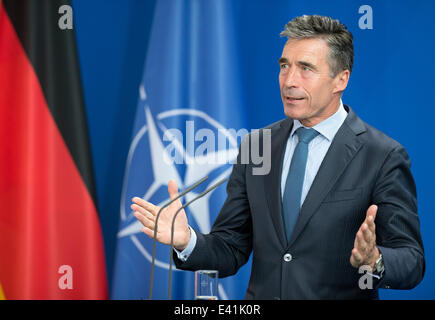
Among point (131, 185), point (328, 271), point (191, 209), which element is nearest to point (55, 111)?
point (131, 185)

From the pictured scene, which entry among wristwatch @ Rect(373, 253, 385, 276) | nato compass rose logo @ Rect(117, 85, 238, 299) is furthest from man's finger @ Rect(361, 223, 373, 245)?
nato compass rose logo @ Rect(117, 85, 238, 299)

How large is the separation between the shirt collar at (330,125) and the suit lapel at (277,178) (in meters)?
0.06

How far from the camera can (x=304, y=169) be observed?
2.15 meters

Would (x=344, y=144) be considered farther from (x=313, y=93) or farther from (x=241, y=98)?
(x=241, y=98)

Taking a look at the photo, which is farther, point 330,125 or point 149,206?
point 330,125

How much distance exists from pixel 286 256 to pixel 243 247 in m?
0.30

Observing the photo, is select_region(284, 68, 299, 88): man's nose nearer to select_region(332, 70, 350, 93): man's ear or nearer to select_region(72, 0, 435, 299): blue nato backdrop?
select_region(332, 70, 350, 93): man's ear

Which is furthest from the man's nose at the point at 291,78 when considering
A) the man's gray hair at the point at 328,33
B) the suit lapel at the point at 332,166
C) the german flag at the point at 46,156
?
the german flag at the point at 46,156

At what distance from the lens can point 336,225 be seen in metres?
2.04

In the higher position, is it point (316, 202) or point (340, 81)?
point (340, 81)

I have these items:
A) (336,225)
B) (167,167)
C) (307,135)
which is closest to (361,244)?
(336,225)

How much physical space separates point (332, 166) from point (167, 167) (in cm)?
122

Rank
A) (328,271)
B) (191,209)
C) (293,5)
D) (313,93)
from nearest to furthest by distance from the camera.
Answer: (328,271), (313,93), (191,209), (293,5)

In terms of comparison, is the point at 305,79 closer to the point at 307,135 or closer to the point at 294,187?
the point at 307,135
